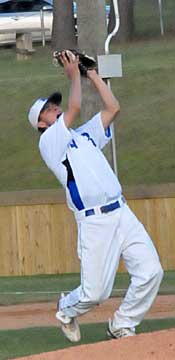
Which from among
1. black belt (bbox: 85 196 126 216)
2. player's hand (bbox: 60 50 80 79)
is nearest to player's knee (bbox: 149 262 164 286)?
black belt (bbox: 85 196 126 216)

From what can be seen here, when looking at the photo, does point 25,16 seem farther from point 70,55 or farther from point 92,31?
point 70,55

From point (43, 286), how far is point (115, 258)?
5324 millimetres

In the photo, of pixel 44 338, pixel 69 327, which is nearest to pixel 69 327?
pixel 69 327

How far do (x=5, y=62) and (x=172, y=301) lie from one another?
51.2 feet

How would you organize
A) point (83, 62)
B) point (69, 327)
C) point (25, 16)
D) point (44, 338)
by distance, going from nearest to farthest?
point (69, 327), point (83, 62), point (44, 338), point (25, 16)

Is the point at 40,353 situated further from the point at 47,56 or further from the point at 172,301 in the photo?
the point at 47,56

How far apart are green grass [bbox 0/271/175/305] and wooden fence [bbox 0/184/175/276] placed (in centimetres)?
30

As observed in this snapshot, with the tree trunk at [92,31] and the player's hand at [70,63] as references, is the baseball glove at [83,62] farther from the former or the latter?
the tree trunk at [92,31]

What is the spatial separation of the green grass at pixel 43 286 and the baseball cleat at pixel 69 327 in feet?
10.6

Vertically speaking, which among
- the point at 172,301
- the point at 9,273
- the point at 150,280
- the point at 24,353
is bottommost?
the point at 9,273

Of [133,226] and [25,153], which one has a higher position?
[133,226]

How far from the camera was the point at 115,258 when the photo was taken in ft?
25.2

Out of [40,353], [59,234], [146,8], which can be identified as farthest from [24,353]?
[146,8]

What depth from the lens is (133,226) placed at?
7.71m
